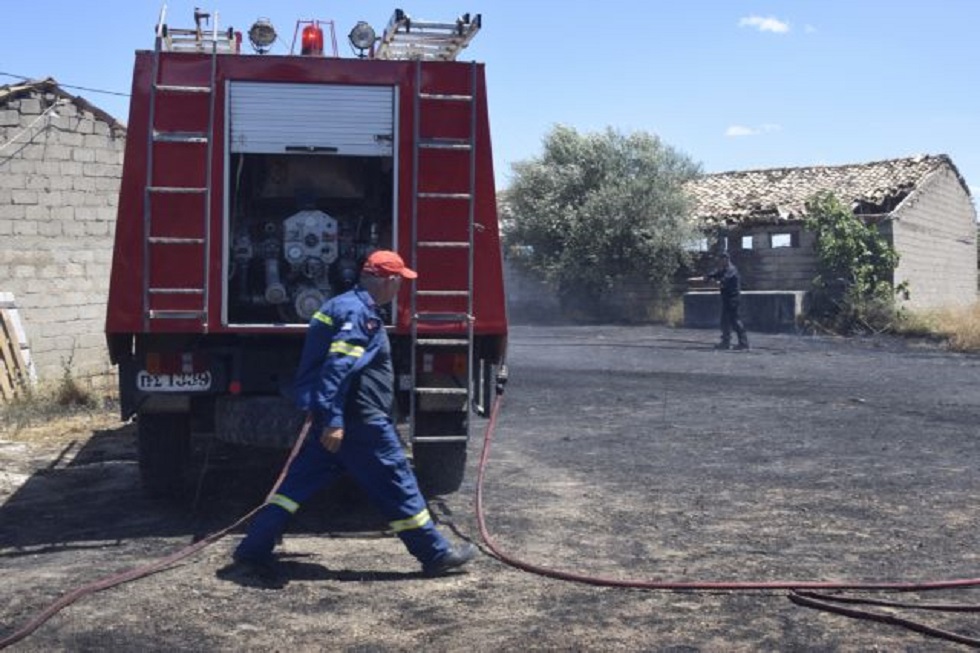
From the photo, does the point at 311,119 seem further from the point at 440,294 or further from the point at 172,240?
the point at 440,294

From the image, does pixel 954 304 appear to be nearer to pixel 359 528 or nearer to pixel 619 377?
pixel 619 377

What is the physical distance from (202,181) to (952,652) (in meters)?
4.78

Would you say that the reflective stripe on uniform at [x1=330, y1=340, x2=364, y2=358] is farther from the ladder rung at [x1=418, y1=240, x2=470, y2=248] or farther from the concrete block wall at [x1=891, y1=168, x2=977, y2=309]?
the concrete block wall at [x1=891, y1=168, x2=977, y2=309]

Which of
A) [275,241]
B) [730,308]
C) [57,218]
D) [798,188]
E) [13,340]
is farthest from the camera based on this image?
[798,188]

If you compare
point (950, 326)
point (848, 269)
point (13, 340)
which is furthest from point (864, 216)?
point (13, 340)

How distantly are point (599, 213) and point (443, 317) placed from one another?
Answer: 23780 millimetres

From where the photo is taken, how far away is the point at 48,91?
1269cm

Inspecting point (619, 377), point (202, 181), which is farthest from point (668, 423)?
point (202, 181)

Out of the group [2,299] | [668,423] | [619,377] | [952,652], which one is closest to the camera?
[952,652]

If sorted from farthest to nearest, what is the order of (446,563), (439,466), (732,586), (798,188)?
(798,188) → (439,466) → (446,563) → (732,586)

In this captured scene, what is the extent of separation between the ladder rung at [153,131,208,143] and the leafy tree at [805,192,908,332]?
20.7 m

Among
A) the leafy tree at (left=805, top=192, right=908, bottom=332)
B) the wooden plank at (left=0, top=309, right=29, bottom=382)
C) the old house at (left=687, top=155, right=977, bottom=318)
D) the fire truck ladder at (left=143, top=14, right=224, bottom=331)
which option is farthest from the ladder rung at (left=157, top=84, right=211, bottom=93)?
the old house at (left=687, top=155, right=977, bottom=318)

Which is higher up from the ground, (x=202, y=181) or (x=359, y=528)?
(x=202, y=181)

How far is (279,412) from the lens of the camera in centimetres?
655
